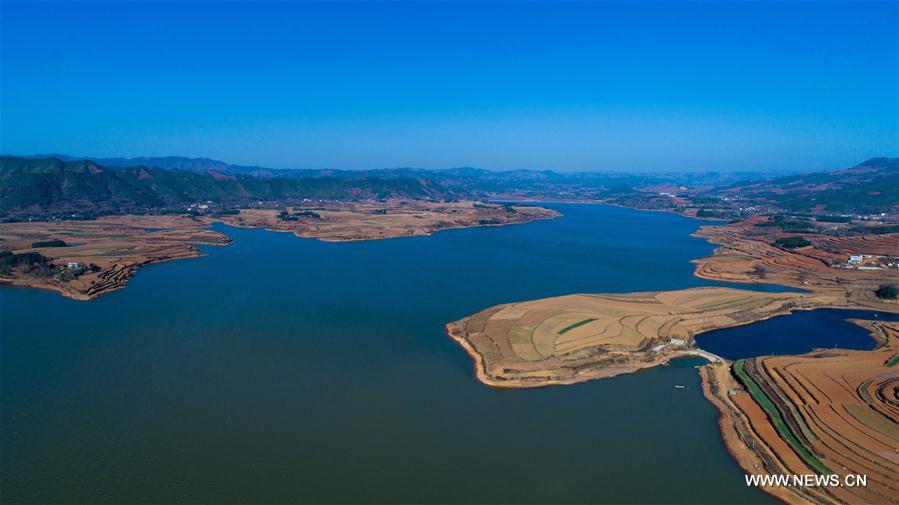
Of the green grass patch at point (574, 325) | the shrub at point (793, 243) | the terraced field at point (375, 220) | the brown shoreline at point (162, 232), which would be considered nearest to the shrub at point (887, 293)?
the shrub at point (793, 243)

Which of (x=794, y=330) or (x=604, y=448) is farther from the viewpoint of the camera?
(x=794, y=330)

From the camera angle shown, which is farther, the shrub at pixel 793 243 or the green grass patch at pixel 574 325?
the shrub at pixel 793 243

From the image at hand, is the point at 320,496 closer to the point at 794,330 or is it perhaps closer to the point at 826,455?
the point at 826,455

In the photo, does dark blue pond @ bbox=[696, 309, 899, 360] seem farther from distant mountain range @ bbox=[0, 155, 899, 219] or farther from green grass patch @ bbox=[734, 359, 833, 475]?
distant mountain range @ bbox=[0, 155, 899, 219]

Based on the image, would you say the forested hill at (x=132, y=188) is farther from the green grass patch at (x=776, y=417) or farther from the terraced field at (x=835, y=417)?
the terraced field at (x=835, y=417)

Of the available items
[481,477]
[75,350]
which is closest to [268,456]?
[481,477]

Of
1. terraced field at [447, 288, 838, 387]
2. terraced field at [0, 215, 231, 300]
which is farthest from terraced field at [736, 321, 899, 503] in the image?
terraced field at [0, 215, 231, 300]

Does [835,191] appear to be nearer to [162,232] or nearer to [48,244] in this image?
[162,232]
